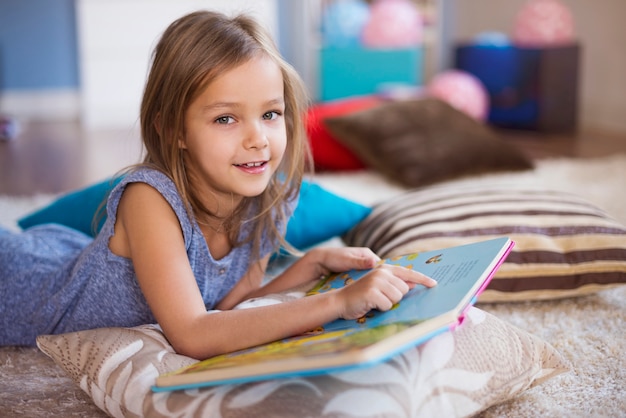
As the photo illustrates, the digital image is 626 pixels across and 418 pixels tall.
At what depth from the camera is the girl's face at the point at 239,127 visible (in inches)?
39.7

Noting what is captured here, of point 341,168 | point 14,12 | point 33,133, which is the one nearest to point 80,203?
point 341,168

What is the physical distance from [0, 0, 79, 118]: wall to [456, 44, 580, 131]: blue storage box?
7.29ft

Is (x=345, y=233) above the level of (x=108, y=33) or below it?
below

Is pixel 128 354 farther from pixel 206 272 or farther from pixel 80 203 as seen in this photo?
pixel 80 203

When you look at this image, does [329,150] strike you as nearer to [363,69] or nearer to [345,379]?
[363,69]

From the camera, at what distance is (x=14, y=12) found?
4.15 m

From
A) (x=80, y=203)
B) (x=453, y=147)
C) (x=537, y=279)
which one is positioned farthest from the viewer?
(x=453, y=147)

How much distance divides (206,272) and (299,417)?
35 cm

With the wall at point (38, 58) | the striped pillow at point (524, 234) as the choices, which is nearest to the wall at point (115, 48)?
the wall at point (38, 58)

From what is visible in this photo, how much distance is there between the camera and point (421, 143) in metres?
2.34

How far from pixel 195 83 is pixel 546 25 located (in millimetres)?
2787

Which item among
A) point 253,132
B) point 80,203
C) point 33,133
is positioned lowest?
point 33,133

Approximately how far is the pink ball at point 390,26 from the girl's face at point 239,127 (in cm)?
287

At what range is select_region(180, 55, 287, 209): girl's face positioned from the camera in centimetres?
101
